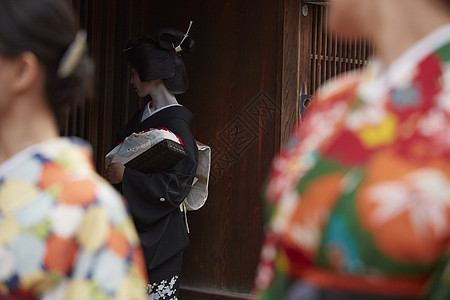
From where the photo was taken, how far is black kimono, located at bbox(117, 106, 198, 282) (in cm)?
546

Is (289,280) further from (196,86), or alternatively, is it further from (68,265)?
(196,86)

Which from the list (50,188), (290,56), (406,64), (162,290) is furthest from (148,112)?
(406,64)

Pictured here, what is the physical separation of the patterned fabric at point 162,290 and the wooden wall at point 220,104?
24.3 inches

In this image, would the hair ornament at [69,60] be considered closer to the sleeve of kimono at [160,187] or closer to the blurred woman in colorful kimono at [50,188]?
the blurred woman in colorful kimono at [50,188]

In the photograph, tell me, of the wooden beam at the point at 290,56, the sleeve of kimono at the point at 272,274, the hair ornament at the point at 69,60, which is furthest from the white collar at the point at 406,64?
the wooden beam at the point at 290,56

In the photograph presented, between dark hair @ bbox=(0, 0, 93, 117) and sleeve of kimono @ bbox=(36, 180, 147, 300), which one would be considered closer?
sleeve of kimono @ bbox=(36, 180, 147, 300)

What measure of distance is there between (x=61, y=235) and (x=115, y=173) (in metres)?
3.82

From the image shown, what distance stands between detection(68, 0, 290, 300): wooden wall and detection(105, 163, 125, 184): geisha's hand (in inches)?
32.2

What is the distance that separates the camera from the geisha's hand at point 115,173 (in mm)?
5484

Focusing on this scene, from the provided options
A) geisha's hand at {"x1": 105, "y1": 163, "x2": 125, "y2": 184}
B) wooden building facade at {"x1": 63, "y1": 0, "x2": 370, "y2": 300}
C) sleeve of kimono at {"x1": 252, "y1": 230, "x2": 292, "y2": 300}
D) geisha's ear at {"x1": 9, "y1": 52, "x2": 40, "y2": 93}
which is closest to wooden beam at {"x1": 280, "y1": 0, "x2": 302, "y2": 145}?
wooden building facade at {"x1": 63, "y1": 0, "x2": 370, "y2": 300}

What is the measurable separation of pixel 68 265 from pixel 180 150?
376cm

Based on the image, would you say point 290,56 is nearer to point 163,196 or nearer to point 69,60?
point 163,196

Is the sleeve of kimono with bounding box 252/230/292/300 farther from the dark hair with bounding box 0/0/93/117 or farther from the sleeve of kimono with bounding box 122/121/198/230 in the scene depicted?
the sleeve of kimono with bounding box 122/121/198/230

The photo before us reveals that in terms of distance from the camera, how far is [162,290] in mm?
5527
